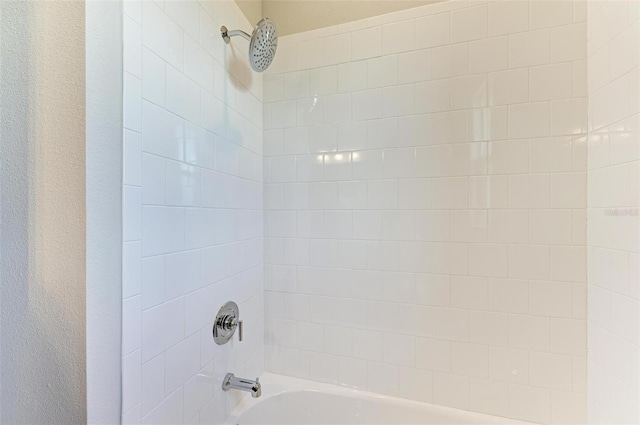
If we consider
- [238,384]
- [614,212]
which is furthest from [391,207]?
[238,384]

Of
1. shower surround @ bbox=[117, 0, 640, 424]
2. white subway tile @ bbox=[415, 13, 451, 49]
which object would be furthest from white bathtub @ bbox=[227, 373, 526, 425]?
white subway tile @ bbox=[415, 13, 451, 49]

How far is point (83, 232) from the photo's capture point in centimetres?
65

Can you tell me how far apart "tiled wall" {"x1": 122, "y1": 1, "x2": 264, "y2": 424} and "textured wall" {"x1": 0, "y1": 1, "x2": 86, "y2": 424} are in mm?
101

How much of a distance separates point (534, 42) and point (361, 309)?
1337 millimetres

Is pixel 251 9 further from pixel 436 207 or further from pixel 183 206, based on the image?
pixel 436 207

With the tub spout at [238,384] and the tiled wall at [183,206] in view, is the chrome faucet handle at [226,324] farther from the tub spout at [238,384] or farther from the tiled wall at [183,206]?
the tub spout at [238,384]

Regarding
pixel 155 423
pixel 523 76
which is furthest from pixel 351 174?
pixel 155 423

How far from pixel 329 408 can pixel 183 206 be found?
1149 millimetres

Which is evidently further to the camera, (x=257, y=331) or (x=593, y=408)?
(x=257, y=331)

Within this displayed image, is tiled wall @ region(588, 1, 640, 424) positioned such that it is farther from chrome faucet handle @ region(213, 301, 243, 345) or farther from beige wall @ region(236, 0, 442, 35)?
chrome faucet handle @ region(213, 301, 243, 345)

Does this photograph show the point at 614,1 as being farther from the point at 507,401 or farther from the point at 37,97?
the point at 37,97

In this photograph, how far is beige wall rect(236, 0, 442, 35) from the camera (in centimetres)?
134

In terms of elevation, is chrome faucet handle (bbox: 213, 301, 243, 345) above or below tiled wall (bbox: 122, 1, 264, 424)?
below

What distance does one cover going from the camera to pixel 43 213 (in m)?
0.68
